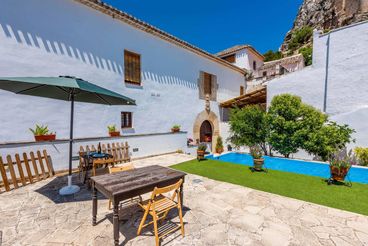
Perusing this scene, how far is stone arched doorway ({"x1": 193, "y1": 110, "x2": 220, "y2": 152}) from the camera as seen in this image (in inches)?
532

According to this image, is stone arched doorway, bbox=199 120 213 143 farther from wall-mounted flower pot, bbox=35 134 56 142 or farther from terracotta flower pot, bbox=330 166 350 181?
wall-mounted flower pot, bbox=35 134 56 142

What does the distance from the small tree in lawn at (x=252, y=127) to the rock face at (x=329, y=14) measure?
35.3 meters

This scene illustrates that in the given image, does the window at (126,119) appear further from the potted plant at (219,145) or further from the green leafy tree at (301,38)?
the green leafy tree at (301,38)

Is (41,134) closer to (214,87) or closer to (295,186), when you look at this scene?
(295,186)

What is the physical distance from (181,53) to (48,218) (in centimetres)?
1140

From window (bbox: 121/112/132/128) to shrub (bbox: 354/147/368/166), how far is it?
11759 mm

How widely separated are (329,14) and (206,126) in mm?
42337

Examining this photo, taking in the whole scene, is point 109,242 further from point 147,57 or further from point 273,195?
point 147,57

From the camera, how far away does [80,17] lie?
24.7ft

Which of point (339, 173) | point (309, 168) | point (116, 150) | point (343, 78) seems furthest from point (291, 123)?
point (116, 150)

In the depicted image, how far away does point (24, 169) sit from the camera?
17.8 feet

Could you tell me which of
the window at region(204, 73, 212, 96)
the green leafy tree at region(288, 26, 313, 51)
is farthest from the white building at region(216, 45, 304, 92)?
the green leafy tree at region(288, 26, 313, 51)

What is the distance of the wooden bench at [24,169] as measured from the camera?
5004mm

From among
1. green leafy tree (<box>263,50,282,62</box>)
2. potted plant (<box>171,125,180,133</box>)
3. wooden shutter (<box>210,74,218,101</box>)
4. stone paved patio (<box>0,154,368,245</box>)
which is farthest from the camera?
green leafy tree (<box>263,50,282,62</box>)
